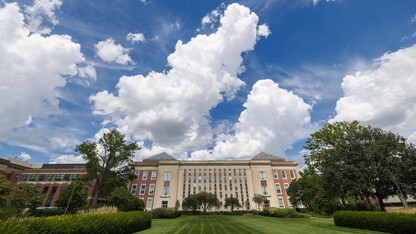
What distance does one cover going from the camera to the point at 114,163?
3900 cm

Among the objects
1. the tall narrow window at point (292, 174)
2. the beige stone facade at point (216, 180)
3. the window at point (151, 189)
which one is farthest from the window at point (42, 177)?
the tall narrow window at point (292, 174)

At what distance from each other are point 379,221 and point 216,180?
47428mm

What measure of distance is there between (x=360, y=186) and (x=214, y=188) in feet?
145

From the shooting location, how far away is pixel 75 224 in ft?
27.6

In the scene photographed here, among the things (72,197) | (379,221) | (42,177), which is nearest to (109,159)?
(72,197)

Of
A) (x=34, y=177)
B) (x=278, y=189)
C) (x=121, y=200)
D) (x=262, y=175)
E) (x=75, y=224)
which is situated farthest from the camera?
(x=262, y=175)

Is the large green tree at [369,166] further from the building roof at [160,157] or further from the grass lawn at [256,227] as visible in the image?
the building roof at [160,157]

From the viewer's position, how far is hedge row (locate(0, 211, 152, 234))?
598cm

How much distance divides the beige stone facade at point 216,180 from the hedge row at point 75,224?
4144 cm

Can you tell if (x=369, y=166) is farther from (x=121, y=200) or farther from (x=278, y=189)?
(x=278, y=189)

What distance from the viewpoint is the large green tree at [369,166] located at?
15.9 metres

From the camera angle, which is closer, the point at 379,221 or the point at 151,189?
the point at 379,221

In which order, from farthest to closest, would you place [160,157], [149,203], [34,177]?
[160,157], [149,203], [34,177]

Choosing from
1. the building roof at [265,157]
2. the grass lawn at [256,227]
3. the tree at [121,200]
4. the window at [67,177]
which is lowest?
the grass lawn at [256,227]
